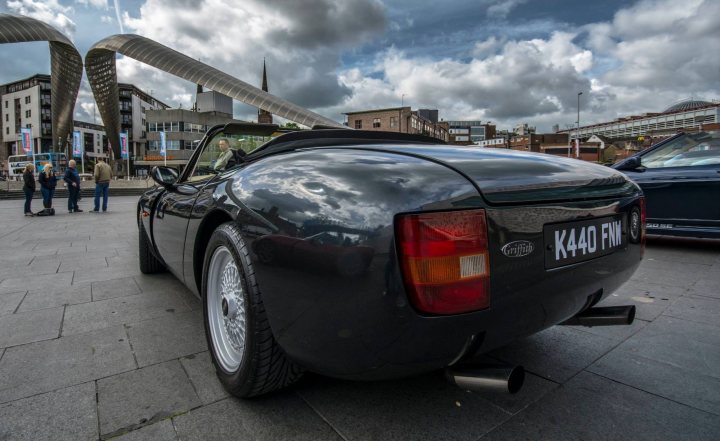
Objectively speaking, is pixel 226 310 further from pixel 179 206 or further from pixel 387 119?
pixel 387 119

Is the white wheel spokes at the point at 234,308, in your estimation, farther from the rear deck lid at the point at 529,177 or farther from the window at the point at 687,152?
the window at the point at 687,152

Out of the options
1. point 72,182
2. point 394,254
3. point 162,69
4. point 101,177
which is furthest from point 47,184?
point 162,69

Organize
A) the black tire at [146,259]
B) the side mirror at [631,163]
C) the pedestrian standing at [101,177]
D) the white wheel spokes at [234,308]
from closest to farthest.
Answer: the white wheel spokes at [234,308], the black tire at [146,259], the side mirror at [631,163], the pedestrian standing at [101,177]

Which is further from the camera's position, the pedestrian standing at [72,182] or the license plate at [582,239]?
the pedestrian standing at [72,182]

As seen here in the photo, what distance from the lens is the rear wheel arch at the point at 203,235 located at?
1.83m

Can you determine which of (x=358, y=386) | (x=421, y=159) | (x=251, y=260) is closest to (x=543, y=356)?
(x=358, y=386)

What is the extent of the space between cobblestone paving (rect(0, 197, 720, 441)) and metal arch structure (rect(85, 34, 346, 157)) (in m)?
41.1

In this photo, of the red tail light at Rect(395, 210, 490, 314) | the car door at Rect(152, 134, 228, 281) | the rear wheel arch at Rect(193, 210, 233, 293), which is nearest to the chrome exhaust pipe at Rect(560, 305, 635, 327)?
the red tail light at Rect(395, 210, 490, 314)

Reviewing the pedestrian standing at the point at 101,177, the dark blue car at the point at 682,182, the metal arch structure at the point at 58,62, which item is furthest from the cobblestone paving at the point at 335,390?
the metal arch structure at the point at 58,62

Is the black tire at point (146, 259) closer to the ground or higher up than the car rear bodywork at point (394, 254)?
closer to the ground

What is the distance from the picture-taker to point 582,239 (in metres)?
1.47

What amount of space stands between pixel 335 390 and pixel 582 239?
1.16 metres

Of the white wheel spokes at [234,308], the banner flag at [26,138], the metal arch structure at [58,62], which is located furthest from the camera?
the metal arch structure at [58,62]

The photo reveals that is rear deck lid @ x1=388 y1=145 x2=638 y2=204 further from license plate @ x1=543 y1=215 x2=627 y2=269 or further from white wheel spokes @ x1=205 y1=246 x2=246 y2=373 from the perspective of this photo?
white wheel spokes @ x1=205 y1=246 x2=246 y2=373
